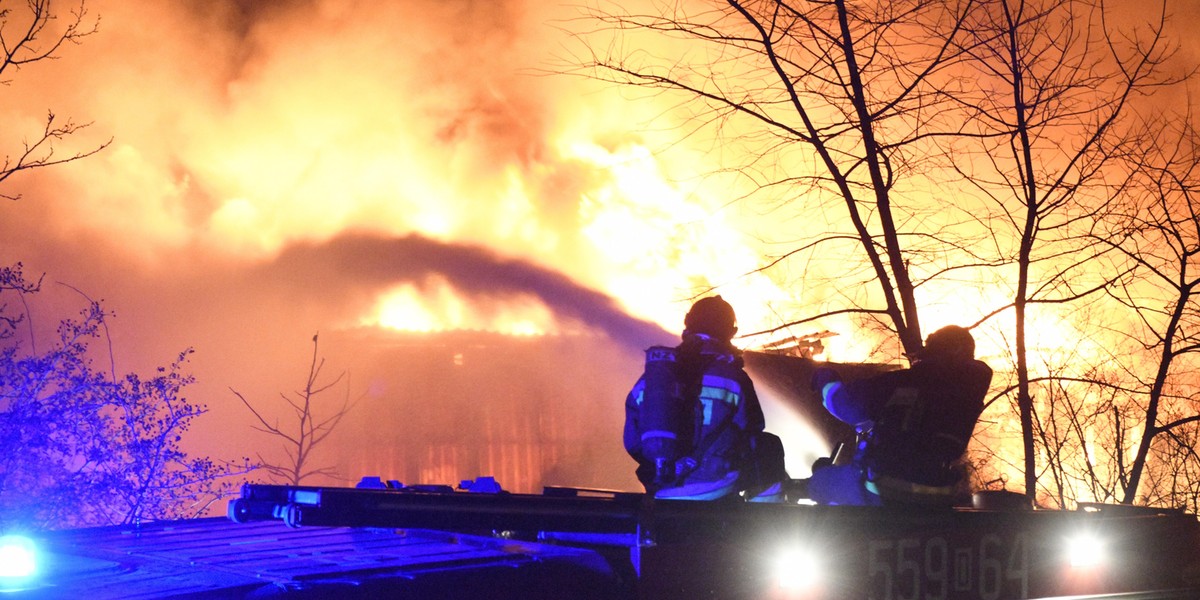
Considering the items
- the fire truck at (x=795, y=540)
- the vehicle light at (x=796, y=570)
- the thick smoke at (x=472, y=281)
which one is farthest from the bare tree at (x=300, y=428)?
the vehicle light at (x=796, y=570)

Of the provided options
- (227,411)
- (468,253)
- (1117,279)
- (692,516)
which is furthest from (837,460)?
(468,253)

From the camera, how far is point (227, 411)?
728 inches

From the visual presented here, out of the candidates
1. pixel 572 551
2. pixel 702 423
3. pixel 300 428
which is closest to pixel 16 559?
pixel 572 551

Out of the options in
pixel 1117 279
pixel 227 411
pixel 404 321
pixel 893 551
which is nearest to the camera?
pixel 893 551

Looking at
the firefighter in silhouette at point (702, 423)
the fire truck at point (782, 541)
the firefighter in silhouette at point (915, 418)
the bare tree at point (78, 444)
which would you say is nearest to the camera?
the fire truck at point (782, 541)

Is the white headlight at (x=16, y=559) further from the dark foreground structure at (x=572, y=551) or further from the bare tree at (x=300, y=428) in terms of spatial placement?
the bare tree at (x=300, y=428)

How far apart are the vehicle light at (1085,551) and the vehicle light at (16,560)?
176 inches

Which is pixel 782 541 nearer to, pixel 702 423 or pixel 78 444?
pixel 702 423

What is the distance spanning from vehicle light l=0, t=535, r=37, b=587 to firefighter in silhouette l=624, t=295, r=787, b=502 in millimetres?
2416

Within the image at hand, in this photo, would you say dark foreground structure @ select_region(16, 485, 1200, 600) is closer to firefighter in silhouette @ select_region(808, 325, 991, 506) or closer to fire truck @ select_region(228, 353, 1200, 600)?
fire truck @ select_region(228, 353, 1200, 600)

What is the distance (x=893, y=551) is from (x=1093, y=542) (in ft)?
4.82

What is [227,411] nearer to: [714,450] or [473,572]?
[714,450]

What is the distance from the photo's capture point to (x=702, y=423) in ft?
15.4

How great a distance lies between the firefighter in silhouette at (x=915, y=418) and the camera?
15.1ft
